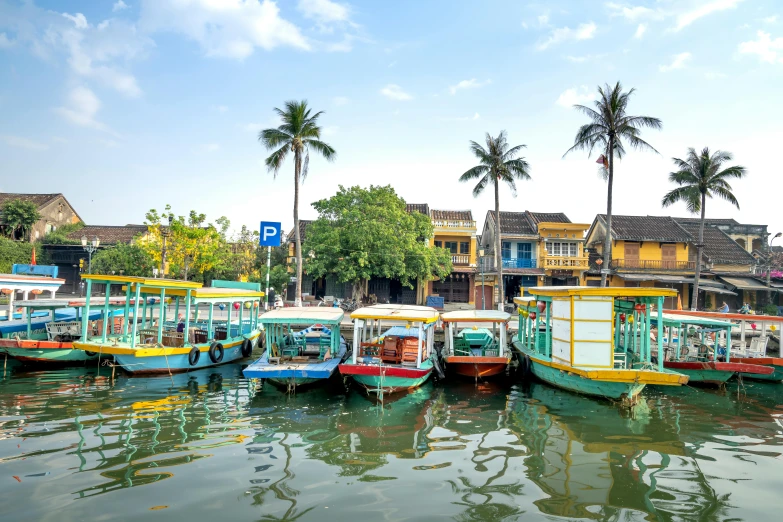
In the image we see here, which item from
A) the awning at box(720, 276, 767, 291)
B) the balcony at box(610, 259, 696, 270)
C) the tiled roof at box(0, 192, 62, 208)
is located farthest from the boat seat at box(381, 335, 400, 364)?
the tiled roof at box(0, 192, 62, 208)

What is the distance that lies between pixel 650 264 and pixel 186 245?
3307 centimetres

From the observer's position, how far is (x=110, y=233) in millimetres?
43344

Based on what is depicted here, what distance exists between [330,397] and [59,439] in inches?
233

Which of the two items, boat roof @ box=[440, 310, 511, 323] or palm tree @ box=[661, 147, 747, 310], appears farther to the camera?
palm tree @ box=[661, 147, 747, 310]

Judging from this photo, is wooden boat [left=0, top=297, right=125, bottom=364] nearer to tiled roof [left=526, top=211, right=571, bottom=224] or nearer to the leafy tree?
the leafy tree

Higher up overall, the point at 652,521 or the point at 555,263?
the point at 555,263

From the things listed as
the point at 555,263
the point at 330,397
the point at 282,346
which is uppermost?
the point at 555,263

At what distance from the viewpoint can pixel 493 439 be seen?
9156 mm

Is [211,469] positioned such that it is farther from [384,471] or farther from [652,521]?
[652,521]

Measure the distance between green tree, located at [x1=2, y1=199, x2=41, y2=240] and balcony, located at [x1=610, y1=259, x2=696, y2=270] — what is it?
48546 millimetres

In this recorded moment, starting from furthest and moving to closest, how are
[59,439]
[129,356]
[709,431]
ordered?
[129,356], [709,431], [59,439]

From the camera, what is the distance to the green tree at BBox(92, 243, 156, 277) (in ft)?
107

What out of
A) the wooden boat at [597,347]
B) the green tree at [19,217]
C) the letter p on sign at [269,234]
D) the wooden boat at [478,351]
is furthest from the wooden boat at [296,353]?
the green tree at [19,217]

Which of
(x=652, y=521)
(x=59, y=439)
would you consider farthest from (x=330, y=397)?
(x=652, y=521)
